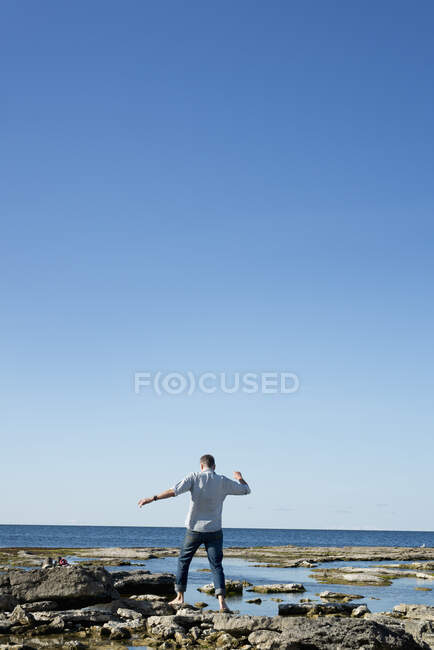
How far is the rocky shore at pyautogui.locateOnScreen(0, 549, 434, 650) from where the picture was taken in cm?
984

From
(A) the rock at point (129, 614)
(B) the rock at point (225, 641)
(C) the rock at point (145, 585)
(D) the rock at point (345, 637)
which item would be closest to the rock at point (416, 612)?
(D) the rock at point (345, 637)

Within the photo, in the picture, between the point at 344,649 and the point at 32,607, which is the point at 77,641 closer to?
the point at 32,607

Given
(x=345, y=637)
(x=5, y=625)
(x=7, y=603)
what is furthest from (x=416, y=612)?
(x=7, y=603)

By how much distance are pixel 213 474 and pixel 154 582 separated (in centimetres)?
622

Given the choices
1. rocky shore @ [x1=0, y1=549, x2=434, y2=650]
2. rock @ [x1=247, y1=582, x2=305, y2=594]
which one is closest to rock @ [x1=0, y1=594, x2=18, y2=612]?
rocky shore @ [x1=0, y1=549, x2=434, y2=650]

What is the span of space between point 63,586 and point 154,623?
318cm

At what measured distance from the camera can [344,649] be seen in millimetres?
9625

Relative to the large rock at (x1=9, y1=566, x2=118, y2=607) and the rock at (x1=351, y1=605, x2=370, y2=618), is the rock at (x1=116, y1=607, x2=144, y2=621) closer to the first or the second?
the large rock at (x1=9, y1=566, x2=118, y2=607)

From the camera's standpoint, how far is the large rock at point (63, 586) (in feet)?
43.9

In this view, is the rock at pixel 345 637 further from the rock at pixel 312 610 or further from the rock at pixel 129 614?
the rock at pixel 312 610

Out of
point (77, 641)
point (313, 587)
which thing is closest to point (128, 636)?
point (77, 641)

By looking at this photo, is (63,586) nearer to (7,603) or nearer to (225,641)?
(7,603)

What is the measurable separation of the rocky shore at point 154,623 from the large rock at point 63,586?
2cm

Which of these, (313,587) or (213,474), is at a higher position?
(213,474)
